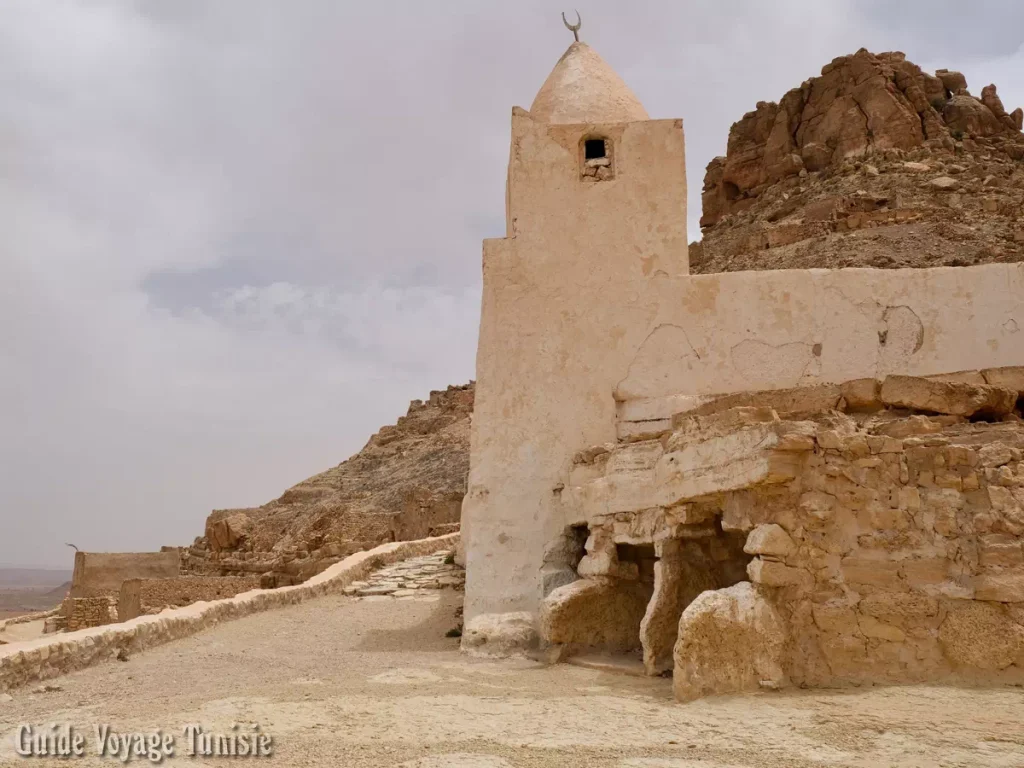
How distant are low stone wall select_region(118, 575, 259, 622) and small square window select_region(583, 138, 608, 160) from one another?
29.4ft

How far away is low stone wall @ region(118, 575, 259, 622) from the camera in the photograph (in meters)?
13.8

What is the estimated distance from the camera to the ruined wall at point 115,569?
56.1ft

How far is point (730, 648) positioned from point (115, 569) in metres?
15.6

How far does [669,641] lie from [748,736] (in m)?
1.83

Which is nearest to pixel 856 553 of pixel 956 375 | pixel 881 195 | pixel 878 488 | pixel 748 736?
pixel 878 488

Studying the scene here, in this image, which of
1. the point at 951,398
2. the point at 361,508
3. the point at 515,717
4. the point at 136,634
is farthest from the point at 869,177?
the point at 515,717

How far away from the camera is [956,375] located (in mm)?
7375

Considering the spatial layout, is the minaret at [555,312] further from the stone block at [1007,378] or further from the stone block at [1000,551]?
the stone block at [1000,551]

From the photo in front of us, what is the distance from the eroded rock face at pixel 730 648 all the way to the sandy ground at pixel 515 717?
0.13 m

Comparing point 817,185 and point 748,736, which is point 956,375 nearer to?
point 748,736

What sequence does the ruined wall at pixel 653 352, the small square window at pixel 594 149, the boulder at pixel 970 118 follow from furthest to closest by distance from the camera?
the boulder at pixel 970 118, the small square window at pixel 594 149, the ruined wall at pixel 653 352

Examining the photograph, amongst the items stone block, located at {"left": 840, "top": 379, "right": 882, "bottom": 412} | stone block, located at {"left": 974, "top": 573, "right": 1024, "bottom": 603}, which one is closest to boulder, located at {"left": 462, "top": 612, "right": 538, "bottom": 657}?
stone block, located at {"left": 840, "top": 379, "right": 882, "bottom": 412}

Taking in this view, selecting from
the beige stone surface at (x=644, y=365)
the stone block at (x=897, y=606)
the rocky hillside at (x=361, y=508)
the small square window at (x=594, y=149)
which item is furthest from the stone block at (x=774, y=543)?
the rocky hillside at (x=361, y=508)

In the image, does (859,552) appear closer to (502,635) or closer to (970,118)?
(502,635)
